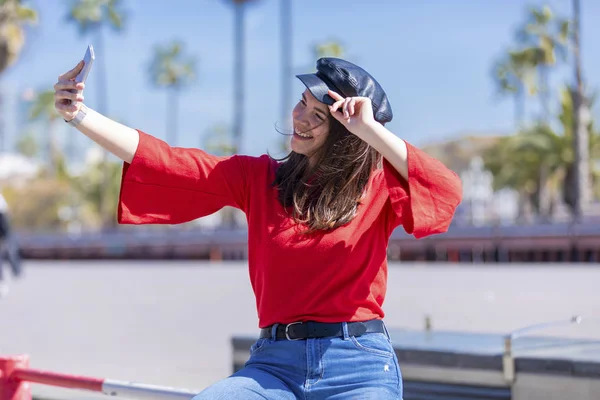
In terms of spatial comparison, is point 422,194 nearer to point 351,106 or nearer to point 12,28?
point 351,106

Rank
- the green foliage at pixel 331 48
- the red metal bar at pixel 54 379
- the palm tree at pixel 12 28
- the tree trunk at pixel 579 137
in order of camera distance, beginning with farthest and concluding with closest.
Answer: the green foliage at pixel 331 48 → the palm tree at pixel 12 28 → the tree trunk at pixel 579 137 → the red metal bar at pixel 54 379

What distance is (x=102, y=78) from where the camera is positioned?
51.0m

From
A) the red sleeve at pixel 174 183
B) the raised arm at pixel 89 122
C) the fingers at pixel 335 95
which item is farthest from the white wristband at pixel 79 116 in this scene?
the fingers at pixel 335 95

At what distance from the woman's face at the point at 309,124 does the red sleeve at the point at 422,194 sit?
0.27 metres

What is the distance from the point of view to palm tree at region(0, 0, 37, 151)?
29922 mm

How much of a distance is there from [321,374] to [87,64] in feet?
3.40

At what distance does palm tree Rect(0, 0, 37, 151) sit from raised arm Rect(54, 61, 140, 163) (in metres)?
29.3

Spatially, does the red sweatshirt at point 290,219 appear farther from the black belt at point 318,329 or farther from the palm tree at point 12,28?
the palm tree at point 12,28

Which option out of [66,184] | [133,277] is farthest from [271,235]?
[66,184]

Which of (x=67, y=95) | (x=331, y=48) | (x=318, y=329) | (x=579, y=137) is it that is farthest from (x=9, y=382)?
(x=331, y=48)

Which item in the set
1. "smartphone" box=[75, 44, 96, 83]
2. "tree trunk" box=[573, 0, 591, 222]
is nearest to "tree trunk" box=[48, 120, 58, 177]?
"tree trunk" box=[573, 0, 591, 222]

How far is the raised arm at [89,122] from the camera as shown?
2.43 m

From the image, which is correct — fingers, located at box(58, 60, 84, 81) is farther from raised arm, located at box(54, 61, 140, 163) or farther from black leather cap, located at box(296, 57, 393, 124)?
black leather cap, located at box(296, 57, 393, 124)

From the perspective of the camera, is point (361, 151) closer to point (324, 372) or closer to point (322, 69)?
point (322, 69)
